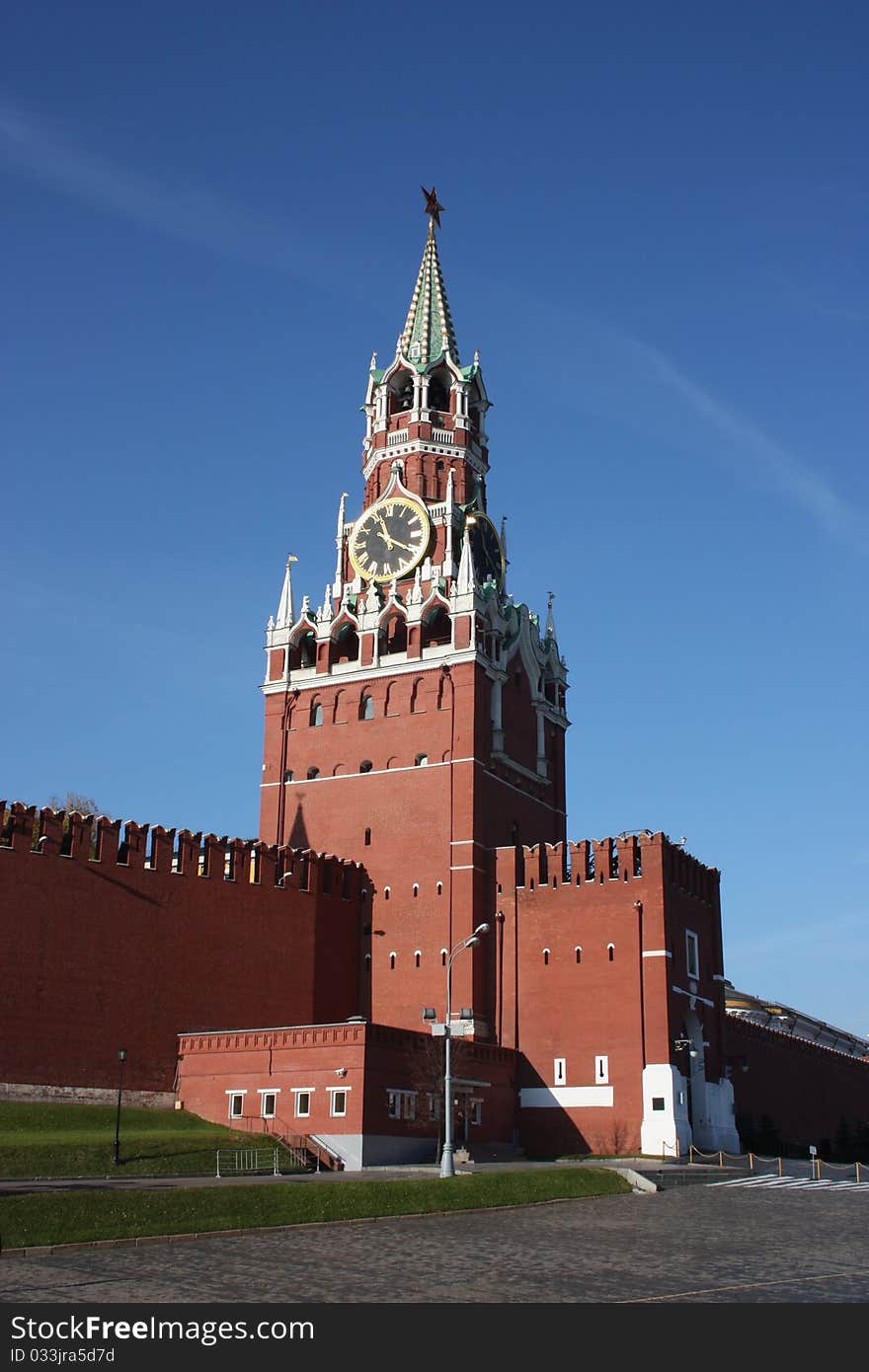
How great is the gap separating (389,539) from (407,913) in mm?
19251

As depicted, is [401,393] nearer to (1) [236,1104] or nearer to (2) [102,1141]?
(1) [236,1104]

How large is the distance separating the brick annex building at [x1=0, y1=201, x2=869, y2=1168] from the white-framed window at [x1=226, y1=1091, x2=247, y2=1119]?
0.27 ft

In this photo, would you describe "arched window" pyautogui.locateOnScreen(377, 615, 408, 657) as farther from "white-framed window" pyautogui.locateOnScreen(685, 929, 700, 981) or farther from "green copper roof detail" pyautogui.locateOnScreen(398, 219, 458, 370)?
"white-framed window" pyautogui.locateOnScreen(685, 929, 700, 981)

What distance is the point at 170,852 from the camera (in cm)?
5212

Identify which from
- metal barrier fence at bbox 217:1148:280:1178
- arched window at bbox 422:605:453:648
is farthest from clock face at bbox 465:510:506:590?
metal barrier fence at bbox 217:1148:280:1178

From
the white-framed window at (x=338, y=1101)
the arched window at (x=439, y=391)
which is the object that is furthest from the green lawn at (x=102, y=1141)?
the arched window at (x=439, y=391)

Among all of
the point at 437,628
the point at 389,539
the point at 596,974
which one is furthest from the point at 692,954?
the point at 389,539

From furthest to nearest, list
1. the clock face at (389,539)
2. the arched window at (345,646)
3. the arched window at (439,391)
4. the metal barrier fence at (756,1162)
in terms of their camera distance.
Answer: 1. the arched window at (439,391)
2. the clock face at (389,539)
3. the arched window at (345,646)
4. the metal barrier fence at (756,1162)

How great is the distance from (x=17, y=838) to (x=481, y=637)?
24.3 meters

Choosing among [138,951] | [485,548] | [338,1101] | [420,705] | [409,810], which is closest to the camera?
[338,1101]

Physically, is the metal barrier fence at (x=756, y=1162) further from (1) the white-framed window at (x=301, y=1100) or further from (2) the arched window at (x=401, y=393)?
(2) the arched window at (x=401, y=393)

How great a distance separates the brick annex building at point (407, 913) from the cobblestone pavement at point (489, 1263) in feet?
43.7

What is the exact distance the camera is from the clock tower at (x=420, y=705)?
196 feet

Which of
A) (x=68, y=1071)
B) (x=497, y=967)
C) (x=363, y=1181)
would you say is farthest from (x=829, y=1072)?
(x=363, y=1181)
